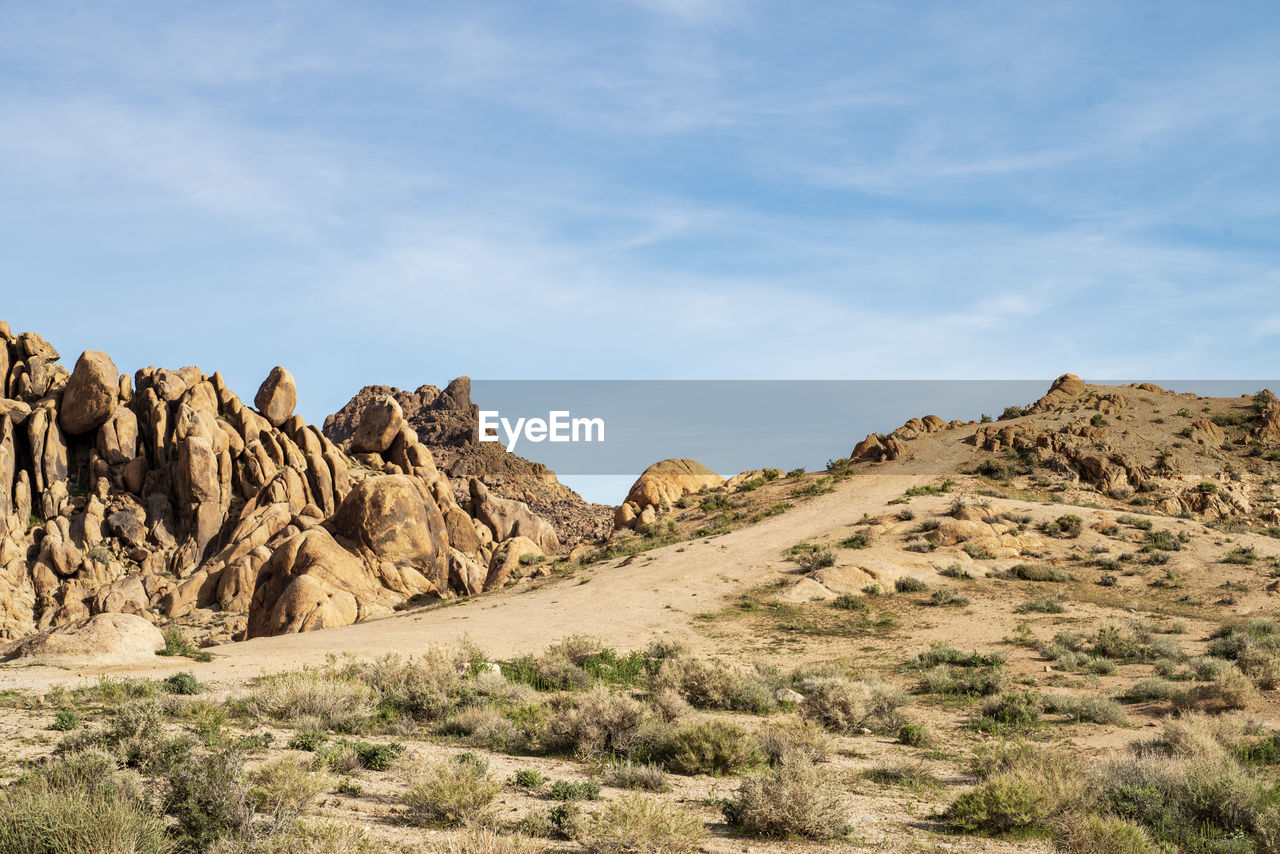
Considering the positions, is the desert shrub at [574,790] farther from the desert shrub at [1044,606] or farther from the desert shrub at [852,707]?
the desert shrub at [1044,606]

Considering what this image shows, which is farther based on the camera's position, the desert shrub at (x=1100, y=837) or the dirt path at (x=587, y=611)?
the dirt path at (x=587, y=611)

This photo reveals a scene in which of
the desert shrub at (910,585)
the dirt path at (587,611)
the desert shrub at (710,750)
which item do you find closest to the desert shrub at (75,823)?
the desert shrub at (710,750)

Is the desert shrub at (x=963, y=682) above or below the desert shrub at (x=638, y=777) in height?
below

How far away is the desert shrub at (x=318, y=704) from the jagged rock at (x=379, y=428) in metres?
55.5

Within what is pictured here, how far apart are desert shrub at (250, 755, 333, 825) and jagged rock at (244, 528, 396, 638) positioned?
2866cm

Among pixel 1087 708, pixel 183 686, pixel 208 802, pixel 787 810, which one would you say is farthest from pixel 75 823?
pixel 1087 708

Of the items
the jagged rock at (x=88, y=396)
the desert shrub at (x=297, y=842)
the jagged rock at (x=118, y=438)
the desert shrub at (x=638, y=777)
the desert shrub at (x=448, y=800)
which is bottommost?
the desert shrub at (x=638, y=777)

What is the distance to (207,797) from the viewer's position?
28.2 feet

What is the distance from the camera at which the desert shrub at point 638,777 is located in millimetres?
11514

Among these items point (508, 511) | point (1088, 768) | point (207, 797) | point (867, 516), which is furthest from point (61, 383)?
point (1088, 768)

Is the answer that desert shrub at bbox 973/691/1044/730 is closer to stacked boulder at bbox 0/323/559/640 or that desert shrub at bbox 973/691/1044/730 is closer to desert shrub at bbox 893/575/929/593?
desert shrub at bbox 893/575/929/593

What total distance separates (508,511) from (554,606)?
109 ft

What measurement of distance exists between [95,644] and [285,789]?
59.1 ft

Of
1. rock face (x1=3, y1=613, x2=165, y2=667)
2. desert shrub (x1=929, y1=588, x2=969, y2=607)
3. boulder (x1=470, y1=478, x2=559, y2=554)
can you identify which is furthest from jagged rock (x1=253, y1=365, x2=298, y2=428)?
desert shrub (x1=929, y1=588, x2=969, y2=607)
